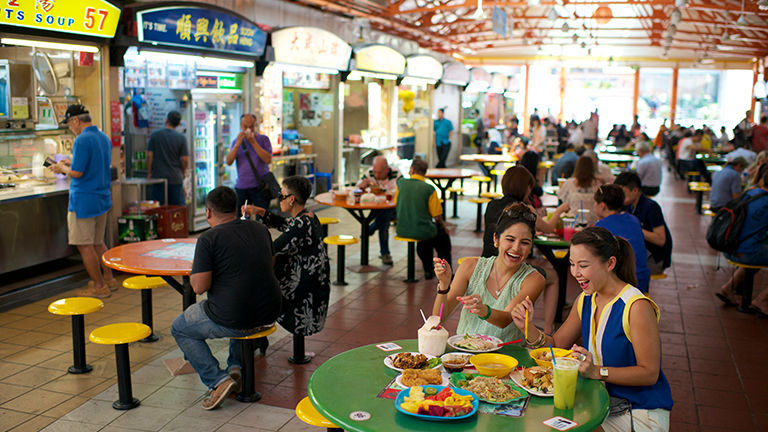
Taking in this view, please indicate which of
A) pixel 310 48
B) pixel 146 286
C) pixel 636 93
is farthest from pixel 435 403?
pixel 636 93

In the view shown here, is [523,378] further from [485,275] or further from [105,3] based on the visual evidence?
[105,3]

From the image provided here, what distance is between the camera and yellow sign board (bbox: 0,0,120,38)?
6.23m

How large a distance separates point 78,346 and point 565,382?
11.8 feet

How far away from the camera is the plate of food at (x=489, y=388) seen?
255 cm

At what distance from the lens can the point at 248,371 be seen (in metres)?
4.44

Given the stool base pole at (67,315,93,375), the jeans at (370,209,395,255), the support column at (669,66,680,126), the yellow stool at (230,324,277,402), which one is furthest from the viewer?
the support column at (669,66,680,126)

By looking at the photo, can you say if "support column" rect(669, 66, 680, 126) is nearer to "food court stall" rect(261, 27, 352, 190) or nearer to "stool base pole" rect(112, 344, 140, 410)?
"food court stall" rect(261, 27, 352, 190)

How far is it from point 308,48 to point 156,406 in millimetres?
7963

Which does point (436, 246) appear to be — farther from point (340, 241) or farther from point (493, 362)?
point (493, 362)

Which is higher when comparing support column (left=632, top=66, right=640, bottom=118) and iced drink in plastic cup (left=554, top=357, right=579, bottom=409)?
support column (left=632, top=66, right=640, bottom=118)

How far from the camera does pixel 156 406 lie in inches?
172

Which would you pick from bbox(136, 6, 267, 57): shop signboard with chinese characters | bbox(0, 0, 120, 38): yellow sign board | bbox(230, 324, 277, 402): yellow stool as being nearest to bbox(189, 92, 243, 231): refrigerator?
bbox(136, 6, 267, 57): shop signboard with chinese characters

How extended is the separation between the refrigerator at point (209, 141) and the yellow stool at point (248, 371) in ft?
18.8

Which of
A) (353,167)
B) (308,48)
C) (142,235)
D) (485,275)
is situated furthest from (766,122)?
(485,275)
